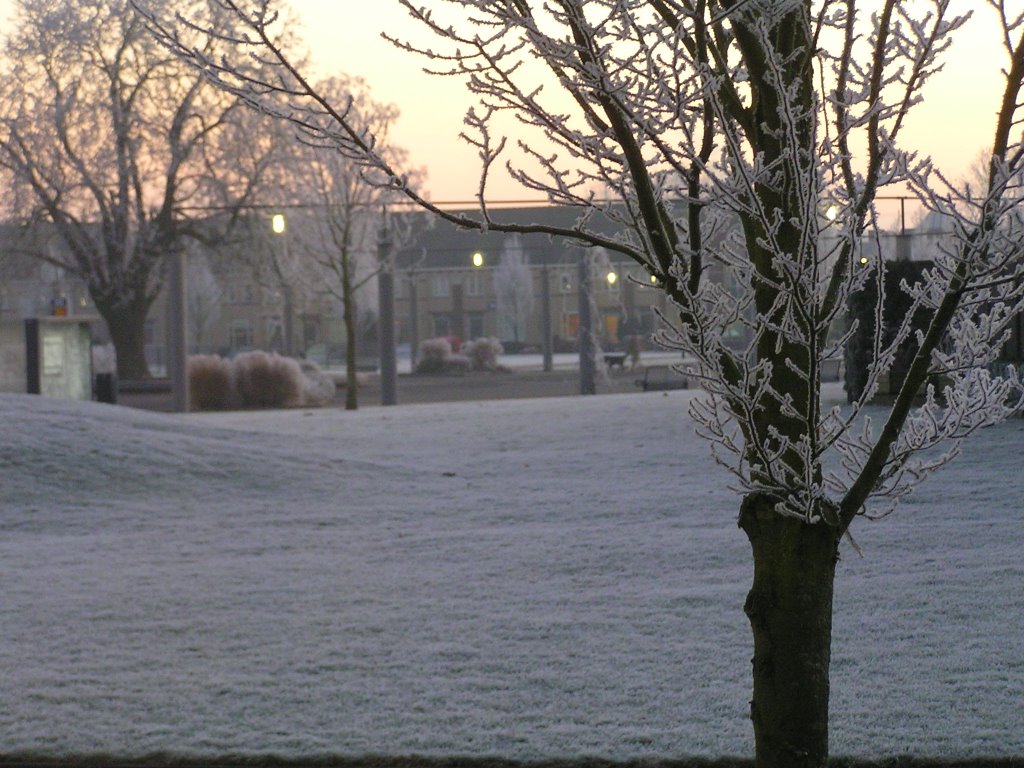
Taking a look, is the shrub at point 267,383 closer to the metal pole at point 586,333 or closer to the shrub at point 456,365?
the metal pole at point 586,333

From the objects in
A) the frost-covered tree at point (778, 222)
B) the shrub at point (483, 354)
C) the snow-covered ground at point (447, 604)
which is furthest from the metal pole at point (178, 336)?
the frost-covered tree at point (778, 222)

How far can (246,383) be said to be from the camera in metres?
29.7

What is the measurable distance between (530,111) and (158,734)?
3.42 m

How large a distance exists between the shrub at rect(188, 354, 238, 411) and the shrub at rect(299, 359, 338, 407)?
5.78 ft

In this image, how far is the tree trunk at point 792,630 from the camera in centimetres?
317

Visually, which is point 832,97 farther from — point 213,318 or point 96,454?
point 213,318

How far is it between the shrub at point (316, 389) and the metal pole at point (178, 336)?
185 inches

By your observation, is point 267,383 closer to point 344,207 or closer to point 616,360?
point 344,207

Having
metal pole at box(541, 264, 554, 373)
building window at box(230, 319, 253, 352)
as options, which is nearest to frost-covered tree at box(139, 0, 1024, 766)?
metal pole at box(541, 264, 554, 373)

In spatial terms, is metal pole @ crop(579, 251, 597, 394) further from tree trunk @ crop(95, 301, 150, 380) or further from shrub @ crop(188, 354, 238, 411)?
tree trunk @ crop(95, 301, 150, 380)

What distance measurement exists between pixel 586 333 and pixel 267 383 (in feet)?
25.2

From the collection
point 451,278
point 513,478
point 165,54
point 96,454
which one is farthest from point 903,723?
point 451,278

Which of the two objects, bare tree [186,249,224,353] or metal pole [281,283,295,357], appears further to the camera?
bare tree [186,249,224,353]

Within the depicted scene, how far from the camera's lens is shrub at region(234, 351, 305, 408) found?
1171 inches
